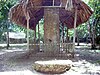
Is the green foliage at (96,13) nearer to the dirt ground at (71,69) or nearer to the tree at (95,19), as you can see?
the tree at (95,19)

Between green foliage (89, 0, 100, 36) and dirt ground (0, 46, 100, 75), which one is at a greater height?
green foliage (89, 0, 100, 36)

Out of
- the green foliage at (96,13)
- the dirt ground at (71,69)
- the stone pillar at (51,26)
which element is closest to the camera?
the dirt ground at (71,69)

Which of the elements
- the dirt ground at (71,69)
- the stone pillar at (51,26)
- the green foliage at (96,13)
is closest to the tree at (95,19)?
the green foliage at (96,13)

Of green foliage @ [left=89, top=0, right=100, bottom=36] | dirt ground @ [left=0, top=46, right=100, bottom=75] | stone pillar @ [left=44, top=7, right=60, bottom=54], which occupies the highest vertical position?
green foliage @ [left=89, top=0, right=100, bottom=36]

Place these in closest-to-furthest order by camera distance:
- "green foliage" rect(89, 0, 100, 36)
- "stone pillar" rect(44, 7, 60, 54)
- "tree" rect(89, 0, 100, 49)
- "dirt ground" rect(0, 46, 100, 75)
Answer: "dirt ground" rect(0, 46, 100, 75) → "stone pillar" rect(44, 7, 60, 54) → "green foliage" rect(89, 0, 100, 36) → "tree" rect(89, 0, 100, 49)

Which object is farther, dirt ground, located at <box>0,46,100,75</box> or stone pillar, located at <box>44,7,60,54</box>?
stone pillar, located at <box>44,7,60,54</box>

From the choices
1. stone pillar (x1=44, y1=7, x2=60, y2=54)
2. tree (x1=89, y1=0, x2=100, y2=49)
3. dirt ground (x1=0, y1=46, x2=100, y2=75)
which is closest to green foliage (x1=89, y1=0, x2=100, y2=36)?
tree (x1=89, y1=0, x2=100, y2=49)

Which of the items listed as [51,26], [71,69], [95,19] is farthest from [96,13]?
[71,69]

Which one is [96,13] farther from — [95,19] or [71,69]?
[71,69]

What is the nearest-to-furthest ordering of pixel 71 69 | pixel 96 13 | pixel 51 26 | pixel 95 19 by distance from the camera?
pixel 71 69 < pixel 51 26 < pixel 96 13 < pixel 95 19

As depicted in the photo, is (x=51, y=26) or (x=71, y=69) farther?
(x=51, y=26)

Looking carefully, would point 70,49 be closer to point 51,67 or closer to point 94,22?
point 51,67

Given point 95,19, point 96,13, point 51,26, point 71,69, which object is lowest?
point 71,69

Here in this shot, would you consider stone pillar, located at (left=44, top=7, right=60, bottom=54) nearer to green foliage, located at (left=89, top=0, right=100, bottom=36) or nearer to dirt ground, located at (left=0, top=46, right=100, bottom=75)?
dirt ground, located at (left=0, top=46, right=100, bottom=75)
